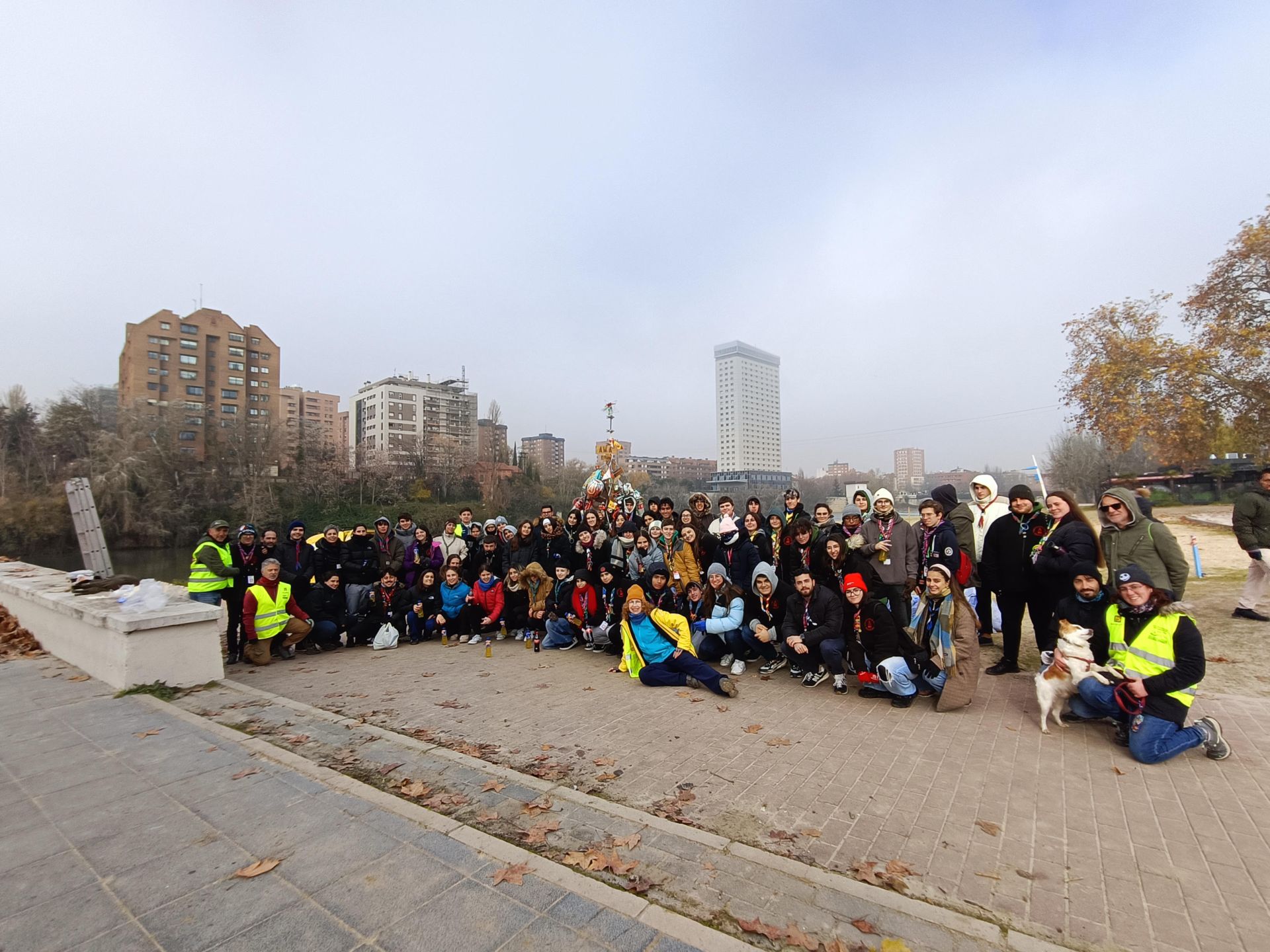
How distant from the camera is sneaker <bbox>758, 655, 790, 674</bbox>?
691 centimetres

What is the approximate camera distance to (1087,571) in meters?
5.31

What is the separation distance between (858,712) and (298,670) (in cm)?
669

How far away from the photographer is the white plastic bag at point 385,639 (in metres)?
8.70

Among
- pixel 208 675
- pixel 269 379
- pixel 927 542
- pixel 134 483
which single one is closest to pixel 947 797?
pixel 927 542

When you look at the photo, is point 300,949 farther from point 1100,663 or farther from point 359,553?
point 359,553

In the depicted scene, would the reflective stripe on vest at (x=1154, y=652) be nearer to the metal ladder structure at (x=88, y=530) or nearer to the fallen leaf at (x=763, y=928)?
the fallen leaf at (x=763, y=928)

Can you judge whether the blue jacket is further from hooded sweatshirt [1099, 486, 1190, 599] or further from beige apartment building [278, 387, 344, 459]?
beige apartment building [278, 387, 344, 459]

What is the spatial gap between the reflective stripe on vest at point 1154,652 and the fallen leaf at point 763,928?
380 cm

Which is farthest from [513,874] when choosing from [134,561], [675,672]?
[134,561]

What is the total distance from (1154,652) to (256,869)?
6052mm

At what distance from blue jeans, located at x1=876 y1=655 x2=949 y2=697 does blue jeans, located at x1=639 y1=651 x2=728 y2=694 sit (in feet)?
5.40

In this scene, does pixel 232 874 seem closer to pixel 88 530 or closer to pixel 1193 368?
pixel 88 530

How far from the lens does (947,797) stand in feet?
12.5

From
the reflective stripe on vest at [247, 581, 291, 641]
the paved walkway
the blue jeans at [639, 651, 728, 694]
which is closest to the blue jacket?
the reflective stripe on vest at [247, 581, 291, 641]
